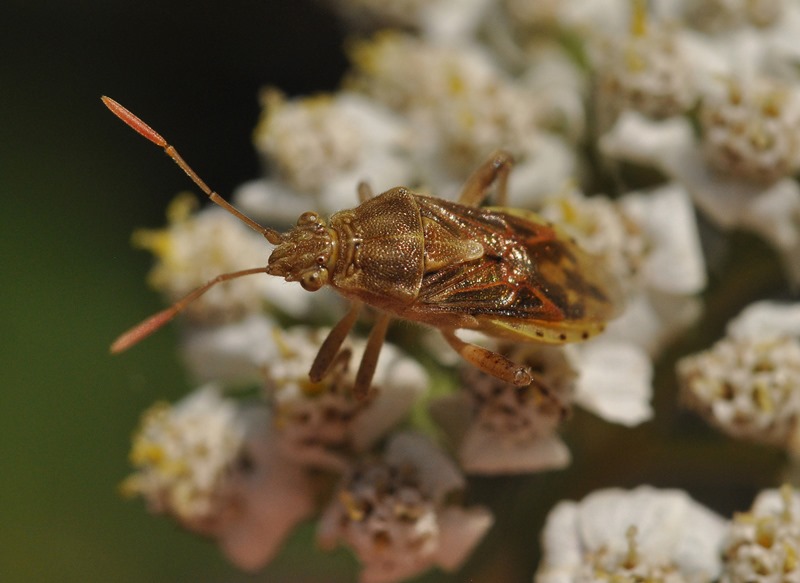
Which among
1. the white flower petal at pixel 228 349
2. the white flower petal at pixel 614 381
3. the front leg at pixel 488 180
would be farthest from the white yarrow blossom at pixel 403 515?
the front leg at pixel 488 180

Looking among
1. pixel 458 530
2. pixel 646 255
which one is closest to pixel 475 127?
pixel 646 255

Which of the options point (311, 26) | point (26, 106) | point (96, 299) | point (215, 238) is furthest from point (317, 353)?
point (311, 26)

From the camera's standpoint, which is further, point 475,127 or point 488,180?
point 475,127

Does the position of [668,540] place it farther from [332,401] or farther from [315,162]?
[315,162]

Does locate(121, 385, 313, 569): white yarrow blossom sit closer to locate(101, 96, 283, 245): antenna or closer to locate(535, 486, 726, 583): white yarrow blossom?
locate(101, 96, 283, 245): antenna

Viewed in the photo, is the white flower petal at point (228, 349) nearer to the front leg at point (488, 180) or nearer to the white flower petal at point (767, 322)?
the front leg at point (488, 180)

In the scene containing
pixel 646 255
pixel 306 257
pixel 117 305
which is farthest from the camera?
pixel 117 305

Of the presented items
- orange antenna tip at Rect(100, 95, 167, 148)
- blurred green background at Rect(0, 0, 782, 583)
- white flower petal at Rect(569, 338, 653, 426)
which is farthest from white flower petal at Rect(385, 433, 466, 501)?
orange antenna tip at Rect(100, 95, 167, 148)

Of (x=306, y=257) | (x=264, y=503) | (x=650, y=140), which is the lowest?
(x=264, y=503)
